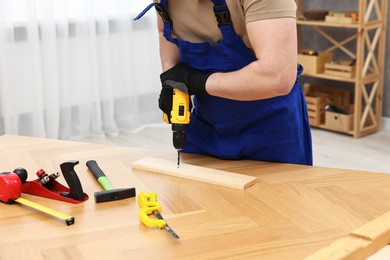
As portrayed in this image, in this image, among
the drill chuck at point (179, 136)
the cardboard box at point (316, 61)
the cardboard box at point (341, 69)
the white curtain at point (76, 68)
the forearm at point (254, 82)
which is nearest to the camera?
the forearm at point (254, 82)

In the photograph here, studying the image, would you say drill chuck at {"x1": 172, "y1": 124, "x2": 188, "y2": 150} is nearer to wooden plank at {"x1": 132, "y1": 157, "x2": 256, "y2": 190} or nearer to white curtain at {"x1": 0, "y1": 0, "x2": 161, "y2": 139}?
wooden plank at {"x1": 132, "y1": 157, "x2": 256, "y2": 190}

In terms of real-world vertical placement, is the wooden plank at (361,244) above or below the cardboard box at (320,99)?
above

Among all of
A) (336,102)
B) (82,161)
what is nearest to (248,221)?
(82,161)

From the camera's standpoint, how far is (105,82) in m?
4.73

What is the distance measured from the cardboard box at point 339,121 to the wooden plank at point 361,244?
352cm

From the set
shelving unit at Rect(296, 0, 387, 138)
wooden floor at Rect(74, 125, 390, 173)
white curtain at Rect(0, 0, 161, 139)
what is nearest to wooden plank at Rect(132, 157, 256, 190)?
wooden floor at Rect(74, 125, 390, 173)

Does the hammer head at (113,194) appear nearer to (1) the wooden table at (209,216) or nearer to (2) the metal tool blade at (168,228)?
(1) the wooden table at (209,216)

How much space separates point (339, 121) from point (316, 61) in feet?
1.59

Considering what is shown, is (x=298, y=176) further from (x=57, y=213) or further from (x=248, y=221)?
(x=57, y=213)

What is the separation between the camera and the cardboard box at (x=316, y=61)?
4.74 meters

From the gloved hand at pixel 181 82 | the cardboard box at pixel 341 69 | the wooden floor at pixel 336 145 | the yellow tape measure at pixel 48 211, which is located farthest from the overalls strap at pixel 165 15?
the cardboard box at pixel 341 69

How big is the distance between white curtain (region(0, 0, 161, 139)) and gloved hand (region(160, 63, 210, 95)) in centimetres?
275

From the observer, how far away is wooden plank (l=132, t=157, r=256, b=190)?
5.12 feet

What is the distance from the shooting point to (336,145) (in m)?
4.40
